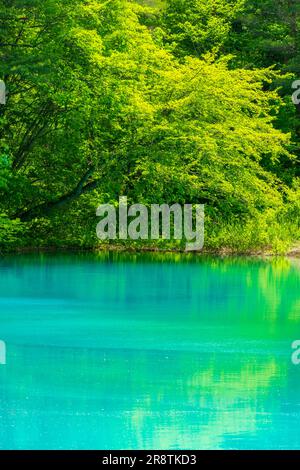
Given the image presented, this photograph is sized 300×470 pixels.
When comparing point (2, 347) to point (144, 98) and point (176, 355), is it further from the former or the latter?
point (144, 98)

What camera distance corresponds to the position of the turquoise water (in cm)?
809

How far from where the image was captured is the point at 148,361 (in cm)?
1098

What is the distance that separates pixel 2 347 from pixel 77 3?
12.0 meters

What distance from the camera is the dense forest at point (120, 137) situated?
22.4 metres

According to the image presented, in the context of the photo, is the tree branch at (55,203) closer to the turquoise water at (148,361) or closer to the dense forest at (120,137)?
the dense forest at (120,137)

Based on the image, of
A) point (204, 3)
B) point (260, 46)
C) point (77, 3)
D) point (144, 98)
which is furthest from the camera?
point (204, 3)


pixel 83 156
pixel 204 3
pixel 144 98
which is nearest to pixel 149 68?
pixel 144 98

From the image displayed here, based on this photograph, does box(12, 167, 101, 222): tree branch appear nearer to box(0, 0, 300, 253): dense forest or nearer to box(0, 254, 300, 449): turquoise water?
box(0, 0, 300, 253): dense forest

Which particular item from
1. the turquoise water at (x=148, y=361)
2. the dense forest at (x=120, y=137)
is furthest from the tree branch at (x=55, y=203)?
the turquoise water at (x=148, y=361)

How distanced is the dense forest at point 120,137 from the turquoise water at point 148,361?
4512 mm

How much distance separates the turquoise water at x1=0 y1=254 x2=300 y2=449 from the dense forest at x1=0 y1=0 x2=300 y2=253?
178 inches

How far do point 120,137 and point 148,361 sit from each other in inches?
537

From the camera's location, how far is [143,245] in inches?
981

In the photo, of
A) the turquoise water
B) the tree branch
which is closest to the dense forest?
the tree branch
